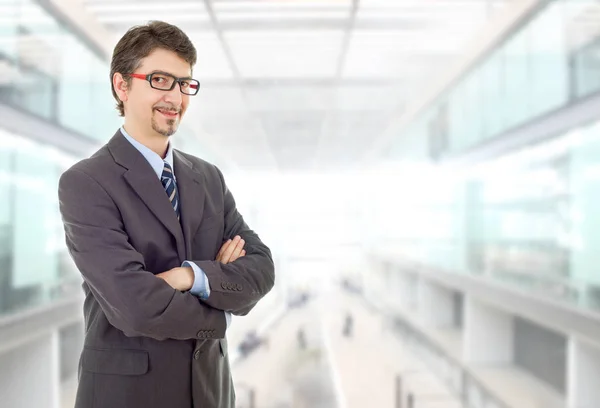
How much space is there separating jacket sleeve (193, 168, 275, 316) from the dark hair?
1.19ft

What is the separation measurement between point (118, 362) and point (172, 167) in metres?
0.47

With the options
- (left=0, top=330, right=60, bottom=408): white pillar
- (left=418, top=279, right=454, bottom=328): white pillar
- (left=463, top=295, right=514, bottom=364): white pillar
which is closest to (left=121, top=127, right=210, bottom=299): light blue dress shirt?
(left=0, top=330, right=60, bottom=408): white pillar

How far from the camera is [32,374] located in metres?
3.21

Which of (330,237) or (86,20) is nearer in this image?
(86,20)

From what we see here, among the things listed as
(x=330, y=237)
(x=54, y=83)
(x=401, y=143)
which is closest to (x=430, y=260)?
(x=401, y=143)

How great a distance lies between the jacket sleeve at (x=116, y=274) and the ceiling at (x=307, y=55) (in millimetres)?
2980

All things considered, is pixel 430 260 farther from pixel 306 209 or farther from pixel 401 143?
pixel 306 209

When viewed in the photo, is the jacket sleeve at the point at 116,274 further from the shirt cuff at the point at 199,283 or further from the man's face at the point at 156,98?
the man's face at the point at 156,98

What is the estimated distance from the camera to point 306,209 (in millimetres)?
16953

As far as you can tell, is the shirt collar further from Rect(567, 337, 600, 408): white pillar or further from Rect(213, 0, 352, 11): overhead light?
Rect(567, 337, 600, 408): white pillar

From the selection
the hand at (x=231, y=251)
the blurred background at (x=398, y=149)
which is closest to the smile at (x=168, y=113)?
the hand at (x=231, y=251)

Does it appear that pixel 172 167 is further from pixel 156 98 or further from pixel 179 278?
pixel 179 278

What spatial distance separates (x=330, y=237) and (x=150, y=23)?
56.6 feet

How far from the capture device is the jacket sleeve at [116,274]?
121 centimetres
